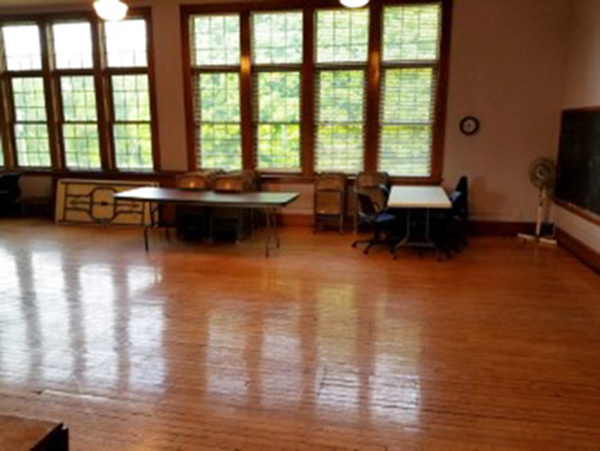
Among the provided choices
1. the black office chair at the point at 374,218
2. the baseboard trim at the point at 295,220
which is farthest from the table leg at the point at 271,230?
the black office chair at the point at 374,218

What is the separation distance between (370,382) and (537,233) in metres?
4.62

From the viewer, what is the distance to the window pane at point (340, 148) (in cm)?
709

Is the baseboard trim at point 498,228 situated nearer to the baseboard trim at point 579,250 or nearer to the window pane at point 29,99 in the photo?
the baseboard trim at point 579,250

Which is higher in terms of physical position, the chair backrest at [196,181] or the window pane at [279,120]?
Result: the window pane at [279,120]

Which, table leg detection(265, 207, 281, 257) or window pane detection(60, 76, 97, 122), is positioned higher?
window pane detection(60, 76, 97, 122)

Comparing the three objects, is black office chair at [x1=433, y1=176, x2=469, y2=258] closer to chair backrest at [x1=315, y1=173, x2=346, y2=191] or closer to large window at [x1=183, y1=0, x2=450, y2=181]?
large window at [x1=183, y1=0, x2=450, y2=181]

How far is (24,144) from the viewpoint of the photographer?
330 inches

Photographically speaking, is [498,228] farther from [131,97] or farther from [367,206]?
[131,97]

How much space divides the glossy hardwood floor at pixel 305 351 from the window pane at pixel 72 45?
373 centimetres

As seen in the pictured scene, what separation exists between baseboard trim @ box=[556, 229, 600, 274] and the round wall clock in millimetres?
1760

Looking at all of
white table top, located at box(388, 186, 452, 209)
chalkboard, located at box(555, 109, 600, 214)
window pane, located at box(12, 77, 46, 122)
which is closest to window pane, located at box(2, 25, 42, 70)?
window pane, located at box(12, 77, 46, 122)

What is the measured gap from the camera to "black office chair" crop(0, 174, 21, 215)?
8.06 metres

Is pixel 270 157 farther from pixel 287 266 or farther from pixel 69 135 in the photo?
pixel 69 135

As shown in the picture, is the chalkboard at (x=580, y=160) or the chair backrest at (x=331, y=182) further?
the chair backrest at (x=331, y=182)
